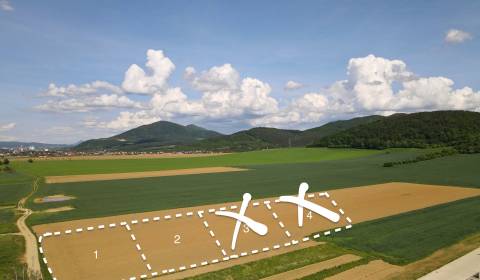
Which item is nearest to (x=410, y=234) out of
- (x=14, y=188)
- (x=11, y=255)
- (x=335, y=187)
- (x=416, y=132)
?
(x=11, y=255)

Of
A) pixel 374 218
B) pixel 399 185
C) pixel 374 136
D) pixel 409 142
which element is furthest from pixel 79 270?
pixel 374 136

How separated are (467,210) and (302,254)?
1864 centimetres

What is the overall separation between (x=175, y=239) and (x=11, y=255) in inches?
377

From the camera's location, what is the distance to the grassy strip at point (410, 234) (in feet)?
74.8

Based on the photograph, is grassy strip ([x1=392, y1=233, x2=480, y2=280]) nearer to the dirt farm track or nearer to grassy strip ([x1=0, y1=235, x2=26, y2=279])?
the dirt farm track

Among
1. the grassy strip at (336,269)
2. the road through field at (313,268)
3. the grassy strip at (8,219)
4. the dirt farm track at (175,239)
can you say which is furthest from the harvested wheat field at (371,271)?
the grassy strip at (8,219)

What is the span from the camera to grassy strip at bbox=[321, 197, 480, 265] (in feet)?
74.8

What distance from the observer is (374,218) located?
3250 cm

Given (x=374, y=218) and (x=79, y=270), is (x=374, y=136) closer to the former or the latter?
(x=374, y=218)

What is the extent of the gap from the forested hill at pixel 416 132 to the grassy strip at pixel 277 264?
307ft

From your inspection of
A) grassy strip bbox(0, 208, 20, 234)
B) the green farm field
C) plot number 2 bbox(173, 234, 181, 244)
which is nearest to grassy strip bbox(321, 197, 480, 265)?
the green farm field

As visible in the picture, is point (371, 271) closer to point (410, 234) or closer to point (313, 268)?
point (313, 268)

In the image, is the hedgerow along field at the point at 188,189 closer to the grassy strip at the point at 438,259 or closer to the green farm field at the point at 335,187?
the green farm field at the point at 335,187

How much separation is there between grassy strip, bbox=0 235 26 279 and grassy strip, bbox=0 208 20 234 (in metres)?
2.41
